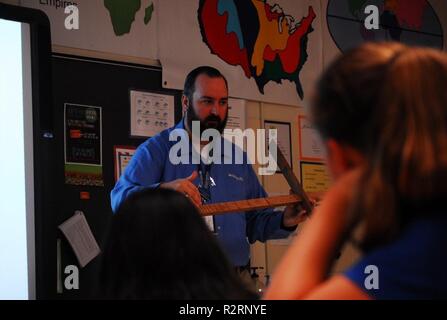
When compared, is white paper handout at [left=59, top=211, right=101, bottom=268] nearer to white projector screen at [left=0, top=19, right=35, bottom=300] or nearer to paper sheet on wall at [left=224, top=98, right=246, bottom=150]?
white projector screen at [left=0, top=19, right=35, bottom=300]

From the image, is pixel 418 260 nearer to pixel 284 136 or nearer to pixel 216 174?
pixel 216 174

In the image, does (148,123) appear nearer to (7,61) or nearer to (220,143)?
(220,143)

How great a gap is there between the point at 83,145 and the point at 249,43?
1.14 meters

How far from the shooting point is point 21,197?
2.25 m

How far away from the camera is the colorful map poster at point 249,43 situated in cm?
355

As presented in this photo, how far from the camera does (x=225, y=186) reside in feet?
10.2

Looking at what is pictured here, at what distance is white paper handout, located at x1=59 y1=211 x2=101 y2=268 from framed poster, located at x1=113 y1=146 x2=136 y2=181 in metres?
0.28

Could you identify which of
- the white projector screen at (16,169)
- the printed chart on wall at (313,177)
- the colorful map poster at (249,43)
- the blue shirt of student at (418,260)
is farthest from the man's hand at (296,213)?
the blue shirt of student at (418,260)

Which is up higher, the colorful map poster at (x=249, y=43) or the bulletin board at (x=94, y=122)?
the colorful map poster at (x=249, y=43)

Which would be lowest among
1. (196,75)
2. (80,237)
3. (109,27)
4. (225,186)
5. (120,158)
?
(80,237)

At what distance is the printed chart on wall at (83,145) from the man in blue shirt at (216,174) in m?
0.35

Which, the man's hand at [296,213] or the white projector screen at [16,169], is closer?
the white projector screen at [16,169]

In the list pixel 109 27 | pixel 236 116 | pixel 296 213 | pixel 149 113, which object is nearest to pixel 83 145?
pixel 149 113

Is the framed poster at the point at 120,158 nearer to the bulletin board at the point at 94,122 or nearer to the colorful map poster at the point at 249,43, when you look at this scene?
the bulletin board at the point at 94,122
